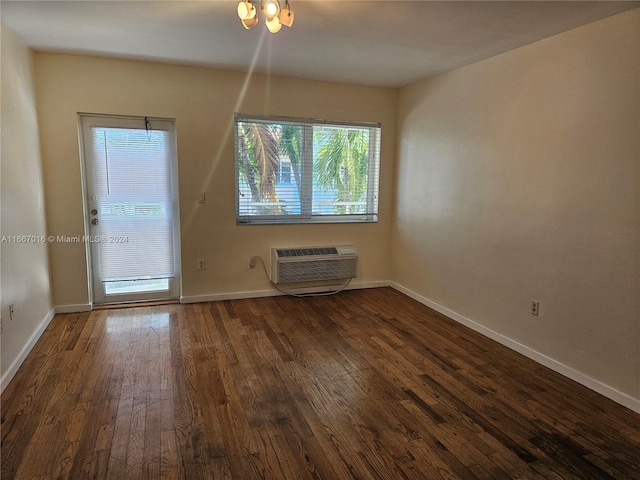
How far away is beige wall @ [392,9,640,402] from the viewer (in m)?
2.37

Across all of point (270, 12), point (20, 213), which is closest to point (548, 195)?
point (270, 12)

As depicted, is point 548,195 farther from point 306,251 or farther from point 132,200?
point 132,200

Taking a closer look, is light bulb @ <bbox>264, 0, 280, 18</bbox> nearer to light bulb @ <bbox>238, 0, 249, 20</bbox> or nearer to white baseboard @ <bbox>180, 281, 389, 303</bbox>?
light bulb @ <bbox>238, 0, 249, 20</bbox>

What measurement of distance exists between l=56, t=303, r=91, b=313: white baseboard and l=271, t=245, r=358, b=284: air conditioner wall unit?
188 cm

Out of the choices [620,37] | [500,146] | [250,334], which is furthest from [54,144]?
[620,37]

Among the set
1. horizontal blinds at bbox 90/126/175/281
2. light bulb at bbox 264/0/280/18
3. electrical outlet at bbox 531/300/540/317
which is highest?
light bulb at bbox 264/0/280/18

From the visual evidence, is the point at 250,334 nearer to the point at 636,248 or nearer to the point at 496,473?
the point at 496,473

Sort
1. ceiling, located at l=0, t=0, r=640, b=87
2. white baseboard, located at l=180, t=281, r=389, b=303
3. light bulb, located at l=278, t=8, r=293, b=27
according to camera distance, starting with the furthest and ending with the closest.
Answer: white baseboard, located at l=180, t=281, r=389, b=303
ceiling, located at l=0, t=0, r=640, b=87
light bulb, located at l=278, t=8, r=293, b=27

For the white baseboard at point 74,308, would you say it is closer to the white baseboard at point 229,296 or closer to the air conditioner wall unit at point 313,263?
the white baseboard at point 229,296

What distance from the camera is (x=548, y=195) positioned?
2.83m

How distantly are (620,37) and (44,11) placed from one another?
3.60 meters

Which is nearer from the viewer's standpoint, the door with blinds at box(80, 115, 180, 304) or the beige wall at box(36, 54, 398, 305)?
the beige wall at box(36, 54, 398, 305)

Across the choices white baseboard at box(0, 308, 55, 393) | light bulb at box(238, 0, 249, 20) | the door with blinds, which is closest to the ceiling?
light bulb at box(238, 0, 249, 20)

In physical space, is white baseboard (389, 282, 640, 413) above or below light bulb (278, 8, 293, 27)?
below
